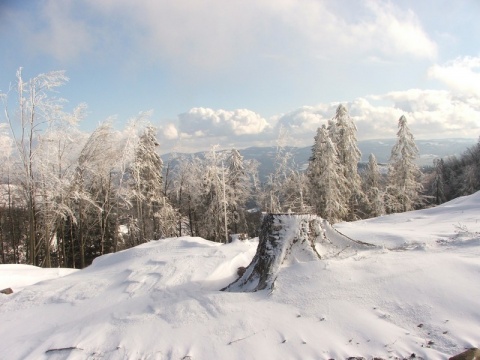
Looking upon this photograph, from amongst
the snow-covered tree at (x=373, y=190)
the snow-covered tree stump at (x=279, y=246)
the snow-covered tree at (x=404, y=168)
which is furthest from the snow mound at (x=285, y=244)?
the snow-covered tree at (x=404, y=168)

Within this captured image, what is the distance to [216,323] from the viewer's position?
4.61m

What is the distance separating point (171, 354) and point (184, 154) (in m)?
28.5

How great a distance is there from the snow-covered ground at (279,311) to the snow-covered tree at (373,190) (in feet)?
74.0

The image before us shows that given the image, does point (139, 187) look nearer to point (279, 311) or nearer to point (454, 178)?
point (279, 311)

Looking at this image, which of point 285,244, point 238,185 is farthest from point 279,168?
point 285,244

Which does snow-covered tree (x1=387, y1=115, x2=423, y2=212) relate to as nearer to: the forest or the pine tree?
the forest

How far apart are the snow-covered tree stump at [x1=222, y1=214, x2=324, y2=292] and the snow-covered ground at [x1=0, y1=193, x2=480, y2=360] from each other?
0.25 meters

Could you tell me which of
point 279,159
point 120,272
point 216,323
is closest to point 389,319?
point 216,323

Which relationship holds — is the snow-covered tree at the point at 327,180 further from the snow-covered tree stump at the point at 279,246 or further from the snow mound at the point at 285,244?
the snow-covered tree stump at the point at 279,246

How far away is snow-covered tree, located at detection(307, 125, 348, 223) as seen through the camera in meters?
23.7

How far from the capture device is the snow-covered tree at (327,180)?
23.7 metres

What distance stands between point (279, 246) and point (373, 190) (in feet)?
88.5

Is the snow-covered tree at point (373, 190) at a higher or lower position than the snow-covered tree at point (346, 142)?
lower

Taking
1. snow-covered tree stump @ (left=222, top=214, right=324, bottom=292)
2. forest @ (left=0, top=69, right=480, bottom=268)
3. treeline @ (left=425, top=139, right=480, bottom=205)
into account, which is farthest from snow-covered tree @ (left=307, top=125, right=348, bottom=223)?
snow-covered tree stump @ (left=222, top=214, right=324, bottom=292)
